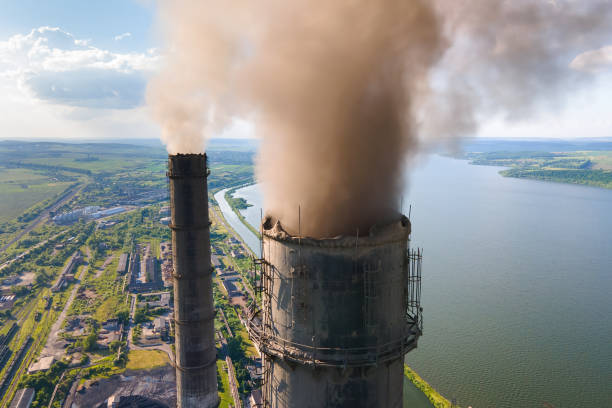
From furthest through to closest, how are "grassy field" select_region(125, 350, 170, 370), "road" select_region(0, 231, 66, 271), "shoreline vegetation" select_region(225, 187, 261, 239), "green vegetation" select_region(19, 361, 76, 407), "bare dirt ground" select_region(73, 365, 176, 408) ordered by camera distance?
"shoreline vegetation" select_region(225, 187, 261, 239)
"road" select_region(0, 231, 66, 271)
"grassy field" select_region(125, 350, 170, 370)
"green vegetation" select_region(19, 361, 76, 407)
"bare dirt ground" select_region(73, 365, 176, 408)

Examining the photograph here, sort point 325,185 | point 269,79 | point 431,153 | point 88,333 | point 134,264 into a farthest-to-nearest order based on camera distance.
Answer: point 134,264, point 88,333, point 431,153, point 269,79, point 325,185

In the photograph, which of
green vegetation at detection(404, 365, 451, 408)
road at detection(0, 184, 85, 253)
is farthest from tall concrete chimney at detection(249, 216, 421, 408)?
road at detection(0, 184, 85, 253)

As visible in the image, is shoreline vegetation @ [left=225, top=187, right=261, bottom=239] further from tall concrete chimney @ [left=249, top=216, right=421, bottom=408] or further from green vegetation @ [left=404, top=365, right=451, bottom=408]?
tall concrete chimney @ [left=249, top=216, right=421, bottom=408]

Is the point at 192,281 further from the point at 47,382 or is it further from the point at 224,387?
the point at 47,382

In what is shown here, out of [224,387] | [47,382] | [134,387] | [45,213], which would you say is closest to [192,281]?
[224,387]

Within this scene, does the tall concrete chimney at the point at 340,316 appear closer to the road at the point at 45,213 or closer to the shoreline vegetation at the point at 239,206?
the shoreline vegetation at the point at 239,206

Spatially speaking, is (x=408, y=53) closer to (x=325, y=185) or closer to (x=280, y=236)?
(x=325, y=185)

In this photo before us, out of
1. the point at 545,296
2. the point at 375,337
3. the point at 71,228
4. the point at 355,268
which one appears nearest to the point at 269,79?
the point at 355,268
